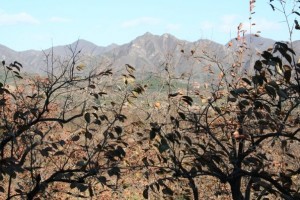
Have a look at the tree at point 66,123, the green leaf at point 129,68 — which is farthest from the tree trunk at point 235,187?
the green leaf at point 129,68

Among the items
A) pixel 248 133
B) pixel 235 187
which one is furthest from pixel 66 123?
pixel 248 133

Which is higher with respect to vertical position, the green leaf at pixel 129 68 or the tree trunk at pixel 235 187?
the green leaf at pixel 129 68

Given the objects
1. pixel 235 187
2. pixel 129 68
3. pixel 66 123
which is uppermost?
pixel 129 68

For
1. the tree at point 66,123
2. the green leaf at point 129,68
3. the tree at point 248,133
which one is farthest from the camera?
the green leaf at point 129,68

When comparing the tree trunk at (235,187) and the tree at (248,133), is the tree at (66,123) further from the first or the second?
the tree trunk at (235,187)

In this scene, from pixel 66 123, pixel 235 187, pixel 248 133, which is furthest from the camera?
pixel 66 123

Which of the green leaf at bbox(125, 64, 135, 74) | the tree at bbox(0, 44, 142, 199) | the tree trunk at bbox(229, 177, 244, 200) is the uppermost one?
the green leaf at bbox(125, 64, 135, 74)

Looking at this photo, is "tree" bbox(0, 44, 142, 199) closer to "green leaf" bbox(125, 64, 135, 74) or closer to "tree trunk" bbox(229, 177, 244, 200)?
"green leaf" bbox(125, 64, 135, 74)

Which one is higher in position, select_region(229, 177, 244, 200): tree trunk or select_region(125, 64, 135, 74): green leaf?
select_region(125, 64, 135, 74): green leaf

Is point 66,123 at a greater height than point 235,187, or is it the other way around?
point 66,123

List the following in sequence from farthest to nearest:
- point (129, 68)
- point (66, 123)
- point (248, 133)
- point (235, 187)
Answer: point (66, 123), point (129, 68), point (235, 187), point (248, 133)

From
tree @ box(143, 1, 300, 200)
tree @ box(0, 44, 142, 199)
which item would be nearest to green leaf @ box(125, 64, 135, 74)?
tree @ box(0, 44, 142, 199)

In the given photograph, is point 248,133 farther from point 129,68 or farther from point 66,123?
point 66,123

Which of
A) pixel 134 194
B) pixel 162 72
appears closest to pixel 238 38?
pixel 162 72
